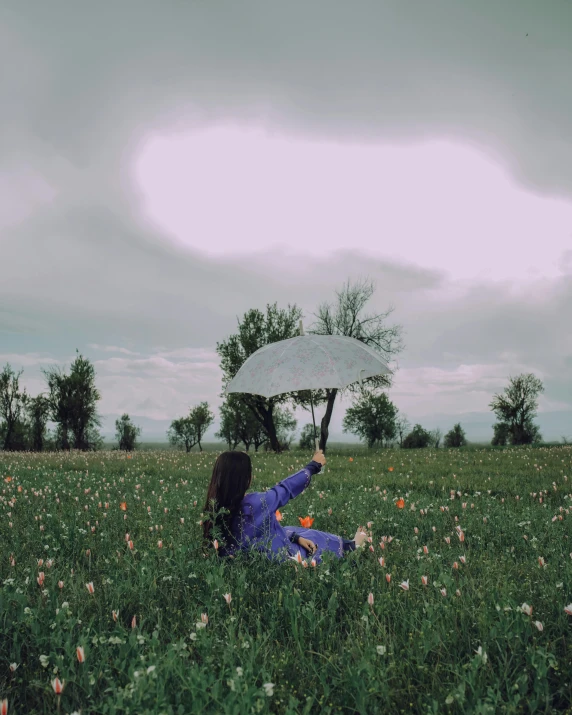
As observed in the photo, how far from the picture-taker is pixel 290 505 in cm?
876

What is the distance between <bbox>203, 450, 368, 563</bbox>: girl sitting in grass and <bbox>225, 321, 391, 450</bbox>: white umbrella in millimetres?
1019

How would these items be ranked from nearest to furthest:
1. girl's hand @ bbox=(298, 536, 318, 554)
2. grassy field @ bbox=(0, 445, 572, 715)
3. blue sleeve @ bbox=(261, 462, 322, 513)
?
grassy field @ bbox=(0, 445, 572, 715) < blue sleeve @ bbox=(261, 462, 322, 513) < girl's hand @ bbox=(298, 536, 318, 554)

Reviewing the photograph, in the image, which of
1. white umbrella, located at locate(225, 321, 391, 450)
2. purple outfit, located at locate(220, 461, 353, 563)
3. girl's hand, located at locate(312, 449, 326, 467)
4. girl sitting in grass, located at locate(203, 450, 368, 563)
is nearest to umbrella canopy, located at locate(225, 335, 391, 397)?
white umbrella, located at locate(225, 321, 391, 450)

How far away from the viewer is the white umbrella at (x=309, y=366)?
20.4 ft

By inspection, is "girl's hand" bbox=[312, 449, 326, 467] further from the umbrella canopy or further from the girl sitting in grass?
the umbrella canopy

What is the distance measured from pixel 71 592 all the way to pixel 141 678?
7.32 feet

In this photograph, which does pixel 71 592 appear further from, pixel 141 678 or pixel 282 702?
pixel 282 702

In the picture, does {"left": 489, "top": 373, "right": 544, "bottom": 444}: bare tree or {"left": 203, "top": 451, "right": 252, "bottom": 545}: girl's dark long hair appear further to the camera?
{"left": 489, "top": 373, "right": 544, "bottom": 444}: bare tree

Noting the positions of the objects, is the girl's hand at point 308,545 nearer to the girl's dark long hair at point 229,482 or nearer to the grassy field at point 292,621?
the grassy field at point 292,621

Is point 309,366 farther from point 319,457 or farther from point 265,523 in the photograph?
point 265,523

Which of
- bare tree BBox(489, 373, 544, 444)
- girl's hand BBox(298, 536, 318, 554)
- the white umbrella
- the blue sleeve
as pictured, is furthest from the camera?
bare tree BBox(489, 373, 544, 444)

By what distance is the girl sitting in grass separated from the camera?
5242 mm

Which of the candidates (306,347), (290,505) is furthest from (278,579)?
(290,505)

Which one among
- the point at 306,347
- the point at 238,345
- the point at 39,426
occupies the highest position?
the point at 238,345
